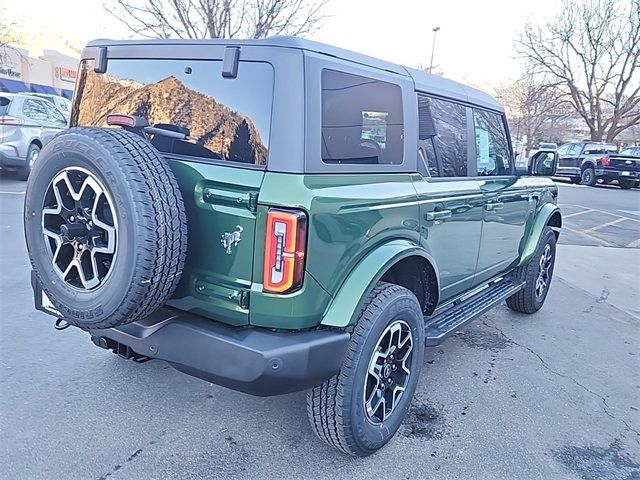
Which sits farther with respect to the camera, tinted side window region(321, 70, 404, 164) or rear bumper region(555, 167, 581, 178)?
rear bumper region(555, 167, 581, 178)

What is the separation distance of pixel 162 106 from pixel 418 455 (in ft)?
7.24

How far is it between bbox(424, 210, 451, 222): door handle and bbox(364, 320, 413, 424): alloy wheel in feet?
2.05

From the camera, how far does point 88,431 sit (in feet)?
8.93

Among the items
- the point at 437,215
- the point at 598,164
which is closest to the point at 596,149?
the point at 598,164

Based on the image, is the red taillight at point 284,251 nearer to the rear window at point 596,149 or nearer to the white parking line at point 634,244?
the white parking line at point 634,244

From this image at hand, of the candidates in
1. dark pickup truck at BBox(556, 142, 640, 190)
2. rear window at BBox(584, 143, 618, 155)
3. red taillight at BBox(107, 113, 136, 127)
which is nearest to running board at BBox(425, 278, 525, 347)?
red taillight at BBox(107, 113, 136, 127)

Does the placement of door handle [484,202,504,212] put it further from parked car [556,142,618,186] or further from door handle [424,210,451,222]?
parked car [556,142,618,186]

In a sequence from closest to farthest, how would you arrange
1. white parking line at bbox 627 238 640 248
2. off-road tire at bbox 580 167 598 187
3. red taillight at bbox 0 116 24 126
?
1. white parking line at bbox 627 238 640 248
2. red taillight at bbox 0 116 24 126
3. off-road tire at bbox 580 167 598 187

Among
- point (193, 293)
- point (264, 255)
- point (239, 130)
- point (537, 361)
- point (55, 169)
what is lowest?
point (537, 361)

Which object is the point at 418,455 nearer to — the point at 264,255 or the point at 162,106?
the point at 264,255

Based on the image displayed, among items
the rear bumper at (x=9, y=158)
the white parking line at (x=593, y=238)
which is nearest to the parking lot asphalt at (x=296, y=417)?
the white parking line at (x=593, y=238)

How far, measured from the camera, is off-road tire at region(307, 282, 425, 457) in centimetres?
246

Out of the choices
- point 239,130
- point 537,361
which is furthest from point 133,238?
point 537,361

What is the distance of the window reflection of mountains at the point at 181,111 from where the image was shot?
231 centimetres
